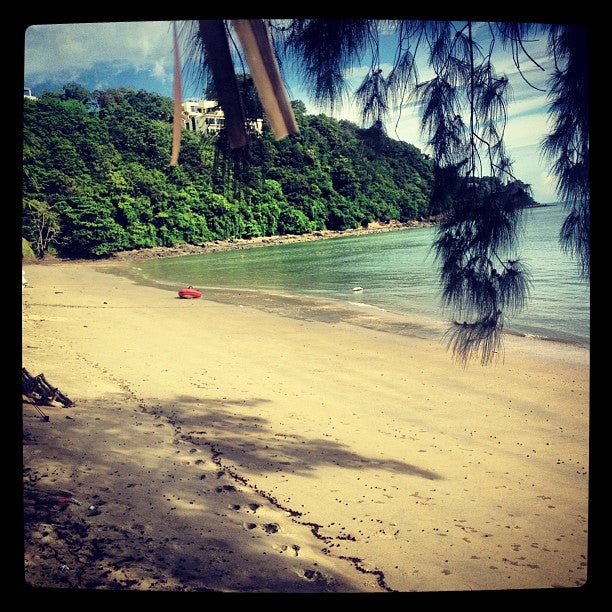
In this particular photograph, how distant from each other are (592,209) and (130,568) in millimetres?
2371

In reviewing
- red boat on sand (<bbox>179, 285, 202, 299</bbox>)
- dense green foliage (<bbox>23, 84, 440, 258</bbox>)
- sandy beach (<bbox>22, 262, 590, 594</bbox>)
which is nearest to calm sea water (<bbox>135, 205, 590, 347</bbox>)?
red boat on sand (<bbox>179, 285, 202, 299</bbox>)

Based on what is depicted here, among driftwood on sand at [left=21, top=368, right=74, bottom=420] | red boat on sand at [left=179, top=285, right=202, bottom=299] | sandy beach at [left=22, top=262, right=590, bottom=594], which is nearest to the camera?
sandy beach at [left=22, top=262, right=590, bottom=594]

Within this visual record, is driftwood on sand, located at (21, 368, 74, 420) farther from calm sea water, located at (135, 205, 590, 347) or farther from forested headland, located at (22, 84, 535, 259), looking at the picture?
calm sea water, located at (135, 205, 590, 347)

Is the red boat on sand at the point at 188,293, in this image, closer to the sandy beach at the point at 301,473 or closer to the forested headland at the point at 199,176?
the sandy beach at the point at 301,473

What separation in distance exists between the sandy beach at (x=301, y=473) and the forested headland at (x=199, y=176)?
4.79ft

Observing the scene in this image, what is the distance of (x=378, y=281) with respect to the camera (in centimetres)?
1445

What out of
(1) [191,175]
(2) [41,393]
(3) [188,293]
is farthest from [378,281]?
(1) [191,175]

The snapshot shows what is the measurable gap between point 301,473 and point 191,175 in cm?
228

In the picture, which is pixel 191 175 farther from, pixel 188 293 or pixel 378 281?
pixel 378 281

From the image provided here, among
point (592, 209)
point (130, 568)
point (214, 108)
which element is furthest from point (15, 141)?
point (592, 209)

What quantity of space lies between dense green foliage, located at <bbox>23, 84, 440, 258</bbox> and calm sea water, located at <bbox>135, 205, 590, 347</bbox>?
18.2ft

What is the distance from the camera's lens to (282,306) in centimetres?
1237

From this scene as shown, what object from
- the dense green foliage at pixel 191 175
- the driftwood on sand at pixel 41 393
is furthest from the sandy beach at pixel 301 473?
the dense green foliage at pixel 191 175

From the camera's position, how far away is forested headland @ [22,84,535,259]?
209cm
